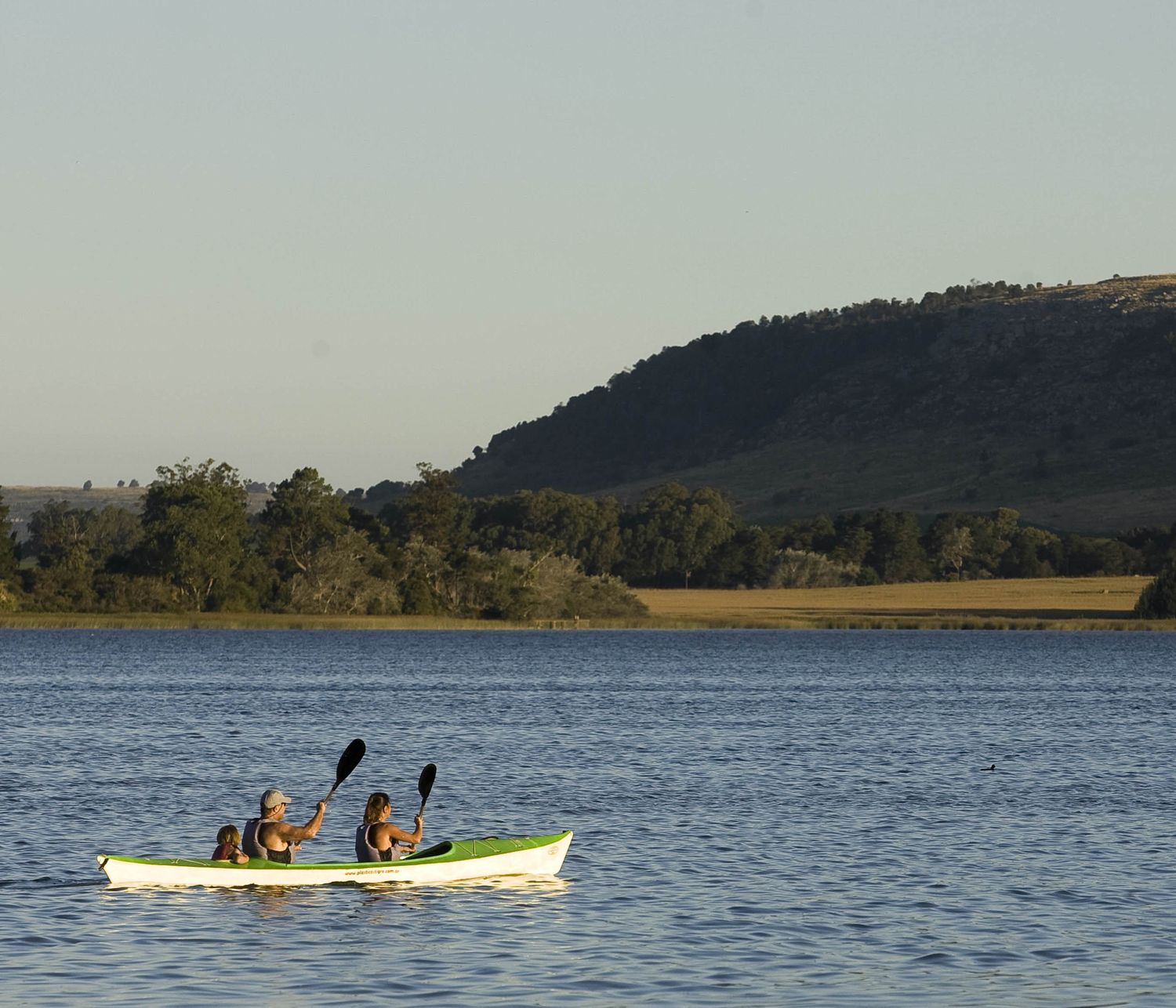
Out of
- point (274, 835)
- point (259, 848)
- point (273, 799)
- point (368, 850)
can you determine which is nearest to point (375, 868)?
point (368, 850)

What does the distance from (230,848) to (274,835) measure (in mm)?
705

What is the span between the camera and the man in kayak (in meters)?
32.0

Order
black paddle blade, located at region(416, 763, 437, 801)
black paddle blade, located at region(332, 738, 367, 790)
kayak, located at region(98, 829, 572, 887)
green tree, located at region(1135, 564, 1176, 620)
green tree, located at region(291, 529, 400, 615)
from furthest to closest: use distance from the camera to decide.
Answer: green tree, located at region(1135, 564, 1176, 620), green tree, located at region(291, 529, 400, 615), black paddle blade, located at region(332, 738, 367, 790), black paddle blade, located at region(416, 763, 437, 801), kayak, located at region(98, 829, 572, 887)

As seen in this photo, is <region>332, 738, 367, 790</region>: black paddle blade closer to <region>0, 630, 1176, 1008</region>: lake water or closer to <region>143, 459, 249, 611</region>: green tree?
<region>0, 630, 1176, 1008</region>: lake water

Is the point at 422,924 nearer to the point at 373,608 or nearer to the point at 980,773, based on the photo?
the point at 980,773

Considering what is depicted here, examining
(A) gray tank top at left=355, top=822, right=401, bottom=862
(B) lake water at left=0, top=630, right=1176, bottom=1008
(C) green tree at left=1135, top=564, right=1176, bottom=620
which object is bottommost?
(B) lake water at left=0, top=630, right=1176, bottom=1008

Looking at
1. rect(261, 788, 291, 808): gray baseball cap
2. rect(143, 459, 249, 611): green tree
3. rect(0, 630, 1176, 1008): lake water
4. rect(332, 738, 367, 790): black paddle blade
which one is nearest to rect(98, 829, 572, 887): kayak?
rect(0, 630, 1176, 1008): lake water

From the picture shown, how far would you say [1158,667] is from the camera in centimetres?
12800

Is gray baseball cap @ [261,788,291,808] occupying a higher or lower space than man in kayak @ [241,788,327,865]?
higher

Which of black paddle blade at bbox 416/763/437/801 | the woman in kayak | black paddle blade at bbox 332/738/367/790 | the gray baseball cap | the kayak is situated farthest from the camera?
black paddle blade at bbox 332/738/367/790

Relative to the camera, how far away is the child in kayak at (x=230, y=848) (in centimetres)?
3170

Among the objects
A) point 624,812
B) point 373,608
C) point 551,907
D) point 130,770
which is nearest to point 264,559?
point 373,608

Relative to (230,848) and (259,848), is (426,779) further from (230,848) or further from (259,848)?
(230,848)

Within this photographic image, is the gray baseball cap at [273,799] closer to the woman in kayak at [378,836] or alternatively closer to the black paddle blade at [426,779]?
the woman in kayak at [378,836]
